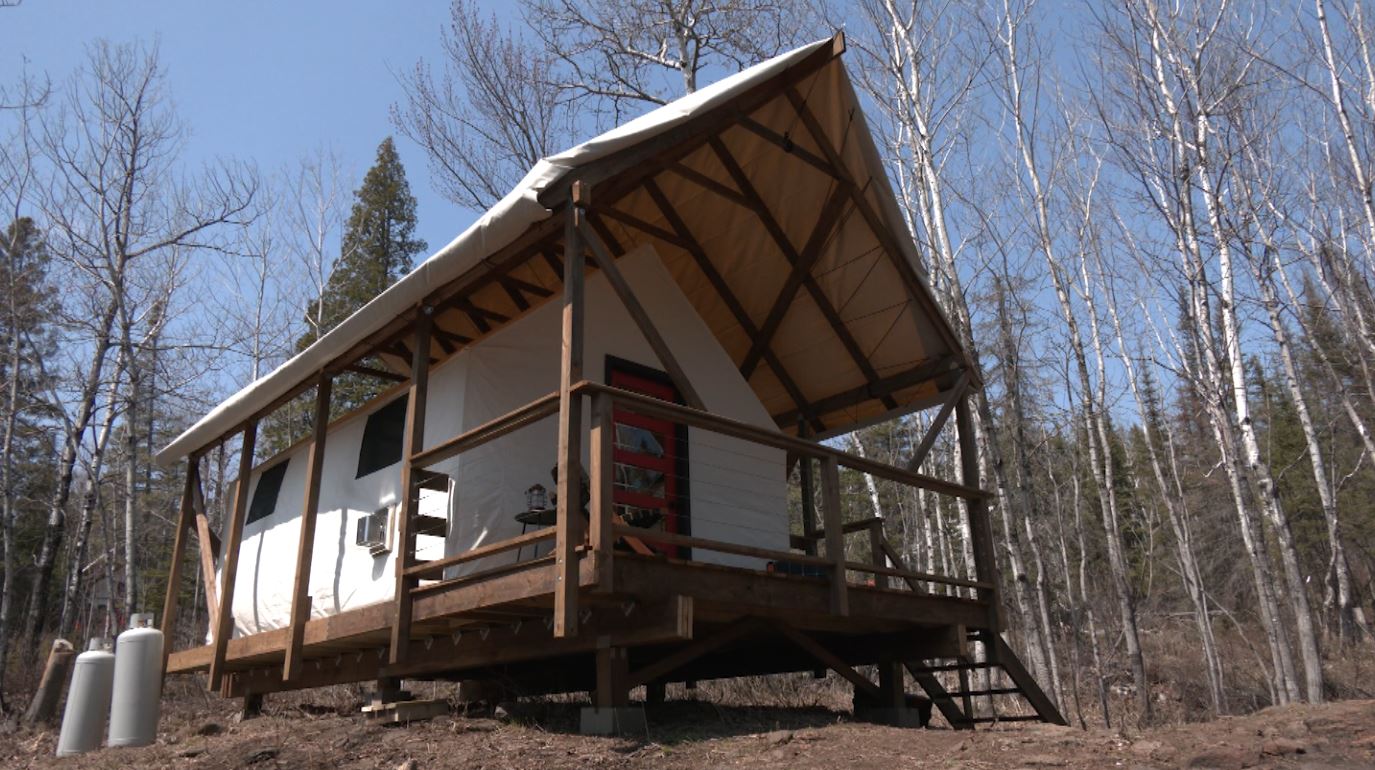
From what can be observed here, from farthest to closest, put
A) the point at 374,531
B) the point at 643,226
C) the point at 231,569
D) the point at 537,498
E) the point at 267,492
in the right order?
the point at 267,492, the point at 231,569, the point at 643,226, the point at 374,531, the point at 537,498

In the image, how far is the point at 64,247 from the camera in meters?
15.9

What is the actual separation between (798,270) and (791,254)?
0.18m

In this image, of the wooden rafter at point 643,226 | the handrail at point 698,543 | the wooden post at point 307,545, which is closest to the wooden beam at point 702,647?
the handrail at point 698,543

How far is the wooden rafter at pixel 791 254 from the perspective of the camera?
29.0 feet

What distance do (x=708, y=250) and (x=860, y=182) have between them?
177cm

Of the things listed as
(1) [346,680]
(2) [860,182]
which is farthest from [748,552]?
(1) [346,680]

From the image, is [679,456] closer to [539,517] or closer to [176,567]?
[539,517]

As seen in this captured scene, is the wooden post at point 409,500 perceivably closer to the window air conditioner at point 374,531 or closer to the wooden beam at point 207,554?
the window air conditioner at point 374,531

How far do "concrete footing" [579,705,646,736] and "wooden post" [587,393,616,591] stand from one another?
142 centimetres

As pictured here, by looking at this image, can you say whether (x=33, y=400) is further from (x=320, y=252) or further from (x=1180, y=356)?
(x=1180, y=356)

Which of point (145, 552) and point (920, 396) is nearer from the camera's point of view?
point (920, 396)

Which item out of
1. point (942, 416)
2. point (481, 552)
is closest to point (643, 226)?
point (942, 416)

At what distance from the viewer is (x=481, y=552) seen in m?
6.35

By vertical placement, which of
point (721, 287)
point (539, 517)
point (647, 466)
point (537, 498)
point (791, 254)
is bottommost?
point (539, 517)
